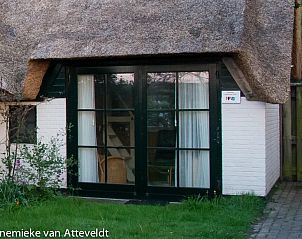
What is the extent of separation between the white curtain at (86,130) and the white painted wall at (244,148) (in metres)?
2.36

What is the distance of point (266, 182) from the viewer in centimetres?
928

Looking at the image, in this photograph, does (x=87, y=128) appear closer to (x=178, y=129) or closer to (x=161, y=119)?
(x=161, y=119)

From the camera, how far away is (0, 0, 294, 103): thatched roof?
8.80 meters

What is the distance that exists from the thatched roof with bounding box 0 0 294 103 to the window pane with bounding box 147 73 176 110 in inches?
27.2

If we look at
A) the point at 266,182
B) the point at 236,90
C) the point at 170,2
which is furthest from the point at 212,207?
the point at 170,2

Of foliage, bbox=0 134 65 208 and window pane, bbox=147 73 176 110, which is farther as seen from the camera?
window pane, bbox=147 73 176 110

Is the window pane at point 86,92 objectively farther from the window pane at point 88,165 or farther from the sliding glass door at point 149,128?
the window pane at point 88,165

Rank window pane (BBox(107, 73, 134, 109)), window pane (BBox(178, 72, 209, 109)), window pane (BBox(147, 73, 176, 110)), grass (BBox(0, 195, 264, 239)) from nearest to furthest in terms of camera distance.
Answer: grass (BBox(0, 195, 264, 239)), window pane (BBox(178, 72, 209, 109)), window pane (BBox(147, 73, 176, 110)), window pane (BBox(107, 73, 134, 109))

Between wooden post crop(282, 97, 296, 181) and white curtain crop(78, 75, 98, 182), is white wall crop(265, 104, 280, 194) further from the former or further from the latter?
white curtain crop(78, 75, 98, 182)

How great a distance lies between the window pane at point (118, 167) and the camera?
9727 millimetres

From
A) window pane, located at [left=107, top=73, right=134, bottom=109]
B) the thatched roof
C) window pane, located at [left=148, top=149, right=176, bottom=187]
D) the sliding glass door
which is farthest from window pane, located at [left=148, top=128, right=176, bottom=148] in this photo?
the thatched roof

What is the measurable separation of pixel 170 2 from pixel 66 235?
Result: 4.57m

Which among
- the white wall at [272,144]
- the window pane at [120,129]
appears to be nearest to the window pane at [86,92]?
the window pane at [120,129]

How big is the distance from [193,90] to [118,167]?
1900 millimetres
